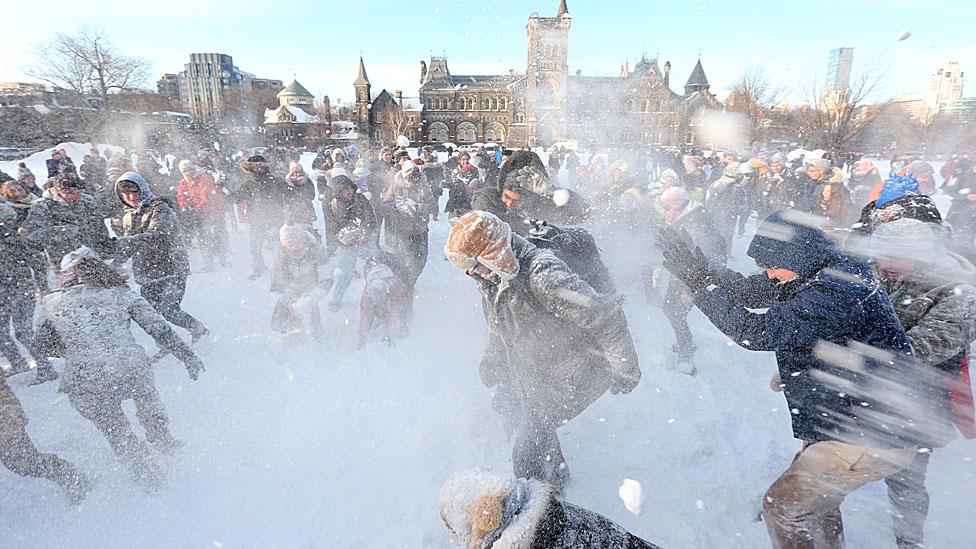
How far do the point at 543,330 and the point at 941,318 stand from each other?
1927 millimetres

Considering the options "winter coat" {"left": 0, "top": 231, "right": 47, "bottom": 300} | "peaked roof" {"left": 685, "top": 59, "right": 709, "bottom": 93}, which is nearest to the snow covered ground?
"winter coat" {"left": 0, "top": 231, "right": 47, "bottom": 300}

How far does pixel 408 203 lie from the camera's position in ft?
18.1

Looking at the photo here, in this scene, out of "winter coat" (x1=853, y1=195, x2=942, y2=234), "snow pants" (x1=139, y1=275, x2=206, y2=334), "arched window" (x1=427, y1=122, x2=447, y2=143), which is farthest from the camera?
"arched window" (x1=427, y1=122, x2=447, y2=143)

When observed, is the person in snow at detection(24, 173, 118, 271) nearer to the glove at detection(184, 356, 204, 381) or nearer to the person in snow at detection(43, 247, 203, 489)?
the glove at detection(184, 356, 204, 381)

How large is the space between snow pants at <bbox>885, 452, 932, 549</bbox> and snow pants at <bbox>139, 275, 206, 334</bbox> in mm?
5799

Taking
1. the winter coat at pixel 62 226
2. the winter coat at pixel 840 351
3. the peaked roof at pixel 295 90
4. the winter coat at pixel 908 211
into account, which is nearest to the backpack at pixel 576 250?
the winter coat at pixel 840 351

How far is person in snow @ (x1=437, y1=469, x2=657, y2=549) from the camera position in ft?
3.78

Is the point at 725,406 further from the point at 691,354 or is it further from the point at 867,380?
the point at 867,380

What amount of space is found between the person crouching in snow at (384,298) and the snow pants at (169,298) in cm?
171

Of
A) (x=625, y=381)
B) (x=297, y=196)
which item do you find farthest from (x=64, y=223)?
(x=625, y=381)

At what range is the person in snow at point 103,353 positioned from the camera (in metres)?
2.94

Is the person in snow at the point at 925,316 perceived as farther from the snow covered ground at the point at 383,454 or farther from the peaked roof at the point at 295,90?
the peaked roof at the point at 295,90

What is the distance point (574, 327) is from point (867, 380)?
50.4 inches

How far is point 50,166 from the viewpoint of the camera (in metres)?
11.2
